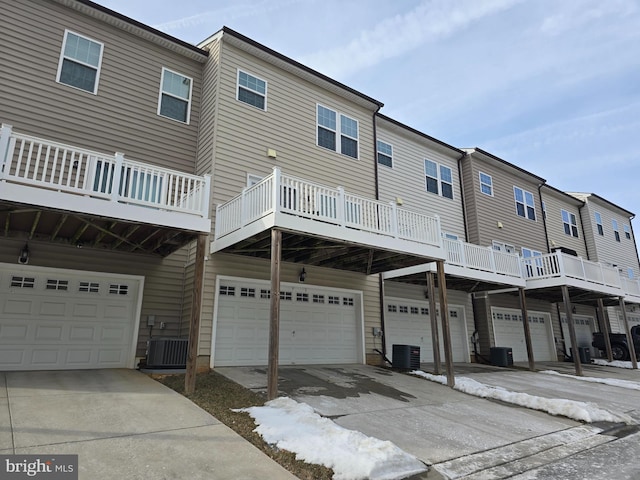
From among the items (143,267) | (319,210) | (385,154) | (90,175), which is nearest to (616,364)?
(385,154)

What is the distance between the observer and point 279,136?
11.7 m

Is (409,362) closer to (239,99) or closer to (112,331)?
(112,331)

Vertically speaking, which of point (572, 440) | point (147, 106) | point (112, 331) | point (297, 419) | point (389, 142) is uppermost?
point (389, 142)

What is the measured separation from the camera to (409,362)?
1133cm

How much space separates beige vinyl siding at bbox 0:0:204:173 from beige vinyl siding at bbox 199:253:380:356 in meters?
3.12

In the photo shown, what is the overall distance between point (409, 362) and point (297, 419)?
6.56m

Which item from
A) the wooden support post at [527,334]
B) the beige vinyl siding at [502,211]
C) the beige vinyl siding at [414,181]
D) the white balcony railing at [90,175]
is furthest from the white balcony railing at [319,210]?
the beige vinyl siding at [502,211]

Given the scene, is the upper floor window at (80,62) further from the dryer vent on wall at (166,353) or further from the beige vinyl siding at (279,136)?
the dryer vent on wall at (166,353)

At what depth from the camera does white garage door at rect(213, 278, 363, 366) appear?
9.86 metres

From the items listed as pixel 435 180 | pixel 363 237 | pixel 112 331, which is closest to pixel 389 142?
pixel 435 180

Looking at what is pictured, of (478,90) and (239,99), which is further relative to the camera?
(478,90)

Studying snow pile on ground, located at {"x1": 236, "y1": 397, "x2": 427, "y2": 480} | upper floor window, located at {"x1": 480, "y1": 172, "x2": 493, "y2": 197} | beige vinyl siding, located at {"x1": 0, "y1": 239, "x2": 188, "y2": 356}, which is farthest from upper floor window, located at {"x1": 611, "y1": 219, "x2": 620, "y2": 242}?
snow pile on ground, located at {"x1": 236, "y1": 397, "x2": 427, "y2": 480}

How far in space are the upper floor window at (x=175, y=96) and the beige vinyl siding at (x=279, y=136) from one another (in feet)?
4.35

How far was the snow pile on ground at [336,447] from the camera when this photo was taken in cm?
407
